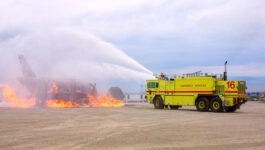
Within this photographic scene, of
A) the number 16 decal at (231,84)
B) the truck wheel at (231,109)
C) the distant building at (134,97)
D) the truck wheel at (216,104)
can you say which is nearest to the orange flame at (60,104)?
the distant building at (134,97)

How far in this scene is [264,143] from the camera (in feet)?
30.0

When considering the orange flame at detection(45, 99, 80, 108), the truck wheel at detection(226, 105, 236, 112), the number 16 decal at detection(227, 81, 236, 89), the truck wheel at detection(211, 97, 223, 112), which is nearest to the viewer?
the number 16 decal at detection(227, 81, 236, 89)

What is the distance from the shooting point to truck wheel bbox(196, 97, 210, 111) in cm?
2475

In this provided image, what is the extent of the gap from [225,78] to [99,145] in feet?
62.8

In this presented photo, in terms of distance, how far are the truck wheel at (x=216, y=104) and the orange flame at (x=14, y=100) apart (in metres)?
20.9

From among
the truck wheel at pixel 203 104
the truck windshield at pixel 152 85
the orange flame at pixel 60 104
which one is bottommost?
the orange flame at pixel 60 104

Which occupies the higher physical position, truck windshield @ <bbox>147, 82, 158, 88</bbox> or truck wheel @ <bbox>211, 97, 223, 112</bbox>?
truck windshield @ <bbox>147, 82, 158, 88</bbox>

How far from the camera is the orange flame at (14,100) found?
111 ft

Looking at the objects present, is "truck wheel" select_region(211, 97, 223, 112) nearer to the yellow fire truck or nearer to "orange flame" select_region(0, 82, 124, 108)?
the yellow fire truck

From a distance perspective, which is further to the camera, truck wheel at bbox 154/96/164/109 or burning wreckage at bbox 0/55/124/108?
burning wreckage at bbox 0/55/124/108

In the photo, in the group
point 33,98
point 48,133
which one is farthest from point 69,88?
point 48,133

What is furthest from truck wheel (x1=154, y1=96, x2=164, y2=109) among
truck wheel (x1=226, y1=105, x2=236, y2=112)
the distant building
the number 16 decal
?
the distant building

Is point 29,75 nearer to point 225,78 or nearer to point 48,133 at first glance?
point 225,78

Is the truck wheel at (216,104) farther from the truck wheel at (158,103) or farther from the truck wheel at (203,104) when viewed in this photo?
the truck wheel at (158,103)
